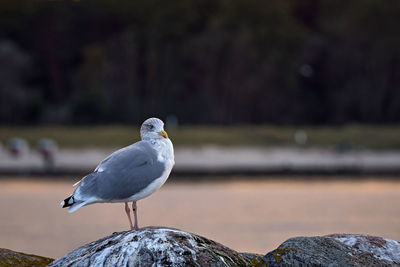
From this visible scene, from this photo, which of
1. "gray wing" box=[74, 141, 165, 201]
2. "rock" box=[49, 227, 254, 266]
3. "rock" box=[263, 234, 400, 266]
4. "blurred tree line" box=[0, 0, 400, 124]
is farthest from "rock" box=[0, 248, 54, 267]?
"blurred tree line" box=[0, 0, 400, 124]

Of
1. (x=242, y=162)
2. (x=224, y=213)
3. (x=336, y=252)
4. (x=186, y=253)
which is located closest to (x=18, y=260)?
(x=186, y=253)

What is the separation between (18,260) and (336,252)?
2490mm

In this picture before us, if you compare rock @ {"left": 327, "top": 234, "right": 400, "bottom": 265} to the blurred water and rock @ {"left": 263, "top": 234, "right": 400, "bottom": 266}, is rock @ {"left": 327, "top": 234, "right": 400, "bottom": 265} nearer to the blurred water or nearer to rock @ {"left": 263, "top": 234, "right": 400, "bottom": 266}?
rock @ {"left": 263, "top": 234, "right": 400, "bottom": 266}

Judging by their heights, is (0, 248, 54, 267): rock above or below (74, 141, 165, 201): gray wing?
below

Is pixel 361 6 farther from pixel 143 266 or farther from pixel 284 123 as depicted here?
pixel 143 266

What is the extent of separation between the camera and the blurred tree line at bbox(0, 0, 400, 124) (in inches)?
2194

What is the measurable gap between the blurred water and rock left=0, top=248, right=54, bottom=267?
741cm

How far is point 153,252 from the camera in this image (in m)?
6.11

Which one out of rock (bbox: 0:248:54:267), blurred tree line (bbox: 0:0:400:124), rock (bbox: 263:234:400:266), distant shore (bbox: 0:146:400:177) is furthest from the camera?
blurred tree line (bbox: 0:0:400:124)

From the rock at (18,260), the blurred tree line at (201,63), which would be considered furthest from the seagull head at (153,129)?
the blurred tree line at (201,63)

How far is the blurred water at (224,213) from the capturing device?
17141 mm

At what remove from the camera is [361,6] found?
60062 mm

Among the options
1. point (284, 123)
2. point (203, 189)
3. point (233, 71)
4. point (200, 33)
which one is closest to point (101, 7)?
point (200, 33)

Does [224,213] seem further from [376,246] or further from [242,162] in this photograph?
[376,246]
